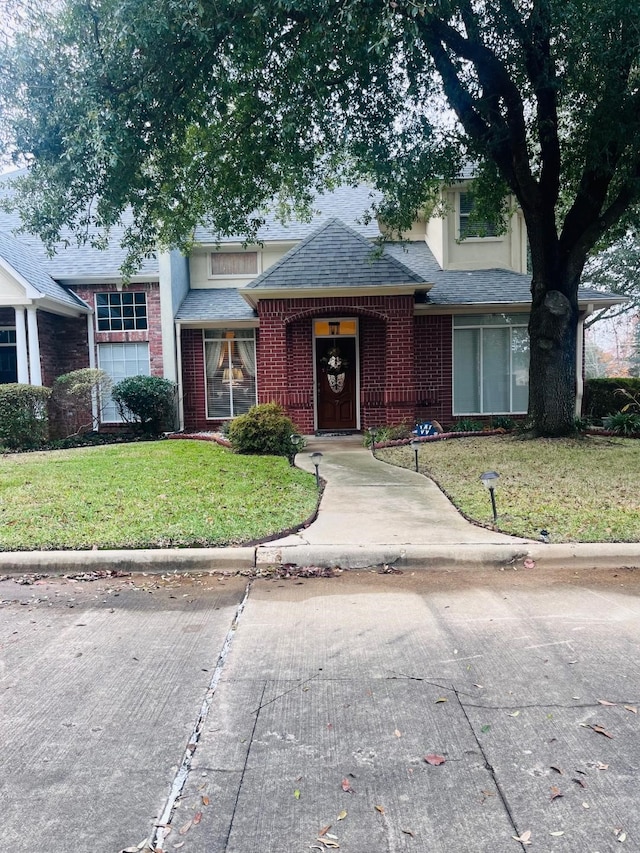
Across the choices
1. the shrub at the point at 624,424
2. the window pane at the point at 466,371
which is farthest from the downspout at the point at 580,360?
the window pane at the point at 466,371

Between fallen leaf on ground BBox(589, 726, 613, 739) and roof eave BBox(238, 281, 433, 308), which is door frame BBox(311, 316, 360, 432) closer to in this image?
roof eave BBox(238, 281, 433, 308)

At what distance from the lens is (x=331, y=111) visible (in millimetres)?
10789

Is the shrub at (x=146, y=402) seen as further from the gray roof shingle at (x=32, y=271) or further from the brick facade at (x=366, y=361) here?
the gray roof shingle at (x=32, y=271)

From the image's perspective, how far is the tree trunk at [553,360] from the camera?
12.0m

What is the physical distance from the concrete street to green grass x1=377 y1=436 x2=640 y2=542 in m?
1.54

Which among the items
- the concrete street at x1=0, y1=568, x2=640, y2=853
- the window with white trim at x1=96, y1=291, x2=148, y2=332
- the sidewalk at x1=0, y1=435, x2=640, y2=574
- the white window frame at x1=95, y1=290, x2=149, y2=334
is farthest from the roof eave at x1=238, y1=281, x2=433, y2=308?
the concrete street at x1=0, y1=568, x2=640, y2=853

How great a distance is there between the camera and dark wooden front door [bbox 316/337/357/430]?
51.7ft

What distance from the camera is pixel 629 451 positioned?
11328mm

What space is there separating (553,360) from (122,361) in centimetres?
1111

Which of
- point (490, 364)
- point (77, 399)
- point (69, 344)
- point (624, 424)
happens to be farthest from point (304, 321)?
point (624, 424)

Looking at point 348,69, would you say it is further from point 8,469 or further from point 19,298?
point 19,298

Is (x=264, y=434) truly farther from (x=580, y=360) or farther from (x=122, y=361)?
(x=580, y=360)

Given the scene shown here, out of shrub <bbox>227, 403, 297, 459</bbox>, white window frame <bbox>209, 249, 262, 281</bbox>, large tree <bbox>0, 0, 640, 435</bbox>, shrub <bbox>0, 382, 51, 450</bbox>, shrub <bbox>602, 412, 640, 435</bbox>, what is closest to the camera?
large tree <bbox>0, 0, 640, 435</bbox>

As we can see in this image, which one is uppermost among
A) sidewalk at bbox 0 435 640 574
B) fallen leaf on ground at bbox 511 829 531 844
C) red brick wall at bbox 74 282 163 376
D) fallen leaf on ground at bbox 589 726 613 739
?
red brick wall at bbox 74 282 163 376
